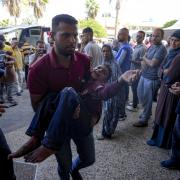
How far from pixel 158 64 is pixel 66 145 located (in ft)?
9.04

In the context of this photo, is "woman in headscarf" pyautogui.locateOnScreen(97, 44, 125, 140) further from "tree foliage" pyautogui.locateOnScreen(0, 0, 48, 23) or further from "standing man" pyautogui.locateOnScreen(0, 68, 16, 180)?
"tree foliage" pyautogui.locateOnScreen(0, 0, 48, 23)

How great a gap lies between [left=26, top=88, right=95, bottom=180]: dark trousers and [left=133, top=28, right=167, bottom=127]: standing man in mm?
2558

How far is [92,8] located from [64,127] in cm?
3805

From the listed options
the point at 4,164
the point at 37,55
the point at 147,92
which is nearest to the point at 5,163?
the point at 4,164

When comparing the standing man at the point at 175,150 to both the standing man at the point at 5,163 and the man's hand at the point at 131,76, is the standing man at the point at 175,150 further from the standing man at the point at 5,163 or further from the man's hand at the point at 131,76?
the standing man at the point at 5,163

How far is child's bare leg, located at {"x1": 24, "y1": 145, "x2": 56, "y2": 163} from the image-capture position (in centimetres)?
190

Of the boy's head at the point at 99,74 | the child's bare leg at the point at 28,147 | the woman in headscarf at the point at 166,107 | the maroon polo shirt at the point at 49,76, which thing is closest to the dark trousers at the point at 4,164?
the child's bare leg at the point at 28,147

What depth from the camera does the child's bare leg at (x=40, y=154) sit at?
1901 mm

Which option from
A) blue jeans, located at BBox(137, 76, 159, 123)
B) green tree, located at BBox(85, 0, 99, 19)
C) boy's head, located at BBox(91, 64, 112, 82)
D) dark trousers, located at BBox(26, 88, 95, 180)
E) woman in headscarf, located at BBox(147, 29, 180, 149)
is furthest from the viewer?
green tree, located at BBox(85, 0, 99, 19)

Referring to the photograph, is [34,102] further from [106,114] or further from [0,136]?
[106,114]

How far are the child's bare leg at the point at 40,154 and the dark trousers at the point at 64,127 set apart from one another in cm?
5

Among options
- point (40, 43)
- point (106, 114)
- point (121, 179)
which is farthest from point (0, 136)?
point (40, 43)

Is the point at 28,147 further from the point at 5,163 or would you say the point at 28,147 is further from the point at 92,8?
the point at 92,8

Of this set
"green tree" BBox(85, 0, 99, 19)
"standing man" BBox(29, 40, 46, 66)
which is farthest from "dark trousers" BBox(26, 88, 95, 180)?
"green tree" BBox(85, 0, 99, 19)
